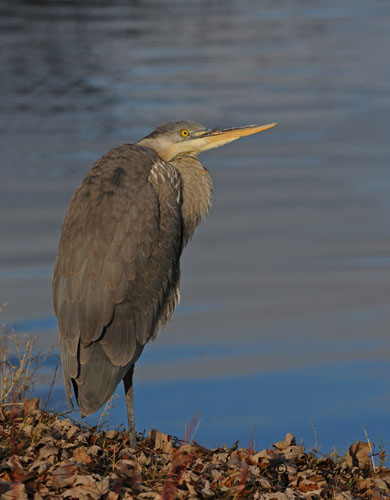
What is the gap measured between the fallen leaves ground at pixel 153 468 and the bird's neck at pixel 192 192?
1.61m

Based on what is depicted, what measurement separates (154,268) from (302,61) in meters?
18.0

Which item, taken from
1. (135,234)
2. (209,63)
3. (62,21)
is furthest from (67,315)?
(62,21)

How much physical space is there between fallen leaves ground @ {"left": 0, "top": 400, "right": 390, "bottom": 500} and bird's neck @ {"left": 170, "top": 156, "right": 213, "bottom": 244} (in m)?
1.61

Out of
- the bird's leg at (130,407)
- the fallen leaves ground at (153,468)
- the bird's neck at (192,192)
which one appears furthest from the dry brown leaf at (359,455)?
Answer: the bird's neck at (192,192)

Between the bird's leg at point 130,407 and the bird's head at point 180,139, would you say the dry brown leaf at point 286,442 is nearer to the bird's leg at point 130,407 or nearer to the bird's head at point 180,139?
the bird's leg at point 130,407

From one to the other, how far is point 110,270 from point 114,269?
1.2 inches

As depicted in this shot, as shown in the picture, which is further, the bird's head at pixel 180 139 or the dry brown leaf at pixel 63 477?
the bird's head at pixel 180 139

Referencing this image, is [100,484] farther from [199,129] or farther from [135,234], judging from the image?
[199,129]

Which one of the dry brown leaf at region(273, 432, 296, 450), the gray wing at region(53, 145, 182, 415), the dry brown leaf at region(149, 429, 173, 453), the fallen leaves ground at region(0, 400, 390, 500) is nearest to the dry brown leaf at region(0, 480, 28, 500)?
the fallen leaves ground at region(0, 400, 390, 500)

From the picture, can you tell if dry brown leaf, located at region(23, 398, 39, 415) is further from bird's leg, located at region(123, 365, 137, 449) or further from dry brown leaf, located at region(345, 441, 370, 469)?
dry brown leaf, located at region(345, 441, 370, 469)

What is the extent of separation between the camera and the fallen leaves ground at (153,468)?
5527 mm

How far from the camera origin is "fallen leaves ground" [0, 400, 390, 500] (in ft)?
18.1

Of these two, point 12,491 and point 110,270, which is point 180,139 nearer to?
point 110,270

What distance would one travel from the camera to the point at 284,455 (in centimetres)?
696
